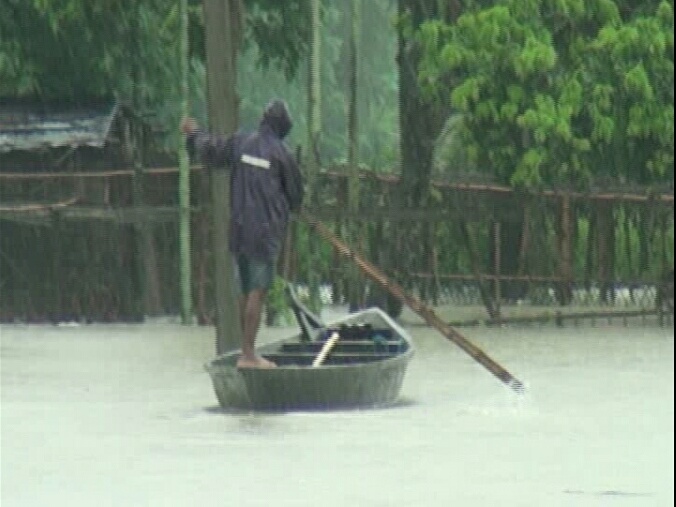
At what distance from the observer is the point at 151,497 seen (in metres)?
12.7

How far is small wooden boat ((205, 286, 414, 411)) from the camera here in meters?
17.7

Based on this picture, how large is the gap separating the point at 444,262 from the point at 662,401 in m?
11.5

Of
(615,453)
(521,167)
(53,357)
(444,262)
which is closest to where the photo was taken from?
(615,453)

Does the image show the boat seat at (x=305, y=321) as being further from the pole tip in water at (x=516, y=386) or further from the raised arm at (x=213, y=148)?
the pole tip in water at (x=516, y=386)

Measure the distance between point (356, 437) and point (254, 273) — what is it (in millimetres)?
2427

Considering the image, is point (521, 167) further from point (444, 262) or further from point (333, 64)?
point (333, 64)

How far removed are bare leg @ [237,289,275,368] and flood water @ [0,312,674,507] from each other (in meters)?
0.42

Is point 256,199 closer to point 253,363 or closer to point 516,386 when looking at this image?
point 253,363

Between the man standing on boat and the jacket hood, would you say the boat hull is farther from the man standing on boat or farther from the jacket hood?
the jacket hood

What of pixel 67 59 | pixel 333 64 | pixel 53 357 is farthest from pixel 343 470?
pixel 333 64

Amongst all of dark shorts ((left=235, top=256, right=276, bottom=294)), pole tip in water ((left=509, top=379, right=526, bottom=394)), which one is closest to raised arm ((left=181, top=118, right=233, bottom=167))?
dark shorts ((left=235, top=256, right=276, bottom=294))

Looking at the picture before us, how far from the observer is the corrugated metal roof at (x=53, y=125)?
3089 centimetres

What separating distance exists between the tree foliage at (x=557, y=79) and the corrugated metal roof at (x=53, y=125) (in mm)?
5026

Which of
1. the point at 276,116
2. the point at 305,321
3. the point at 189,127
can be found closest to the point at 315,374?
the point at 305,321
